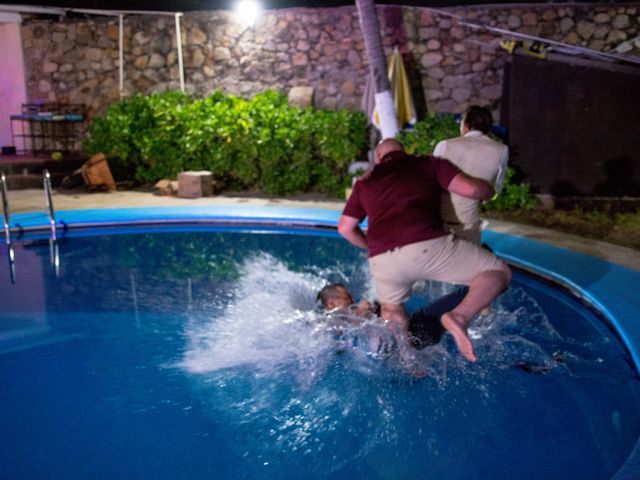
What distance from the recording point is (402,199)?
3.67 meters

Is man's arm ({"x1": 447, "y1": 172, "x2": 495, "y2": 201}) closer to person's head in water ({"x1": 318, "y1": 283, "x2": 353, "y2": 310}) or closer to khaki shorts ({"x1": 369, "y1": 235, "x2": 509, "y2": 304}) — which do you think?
khaki shorts ({"x1": 369, "y1": 235, "x2": 509, "y2": 304})

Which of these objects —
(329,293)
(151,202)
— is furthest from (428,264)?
(151,202)

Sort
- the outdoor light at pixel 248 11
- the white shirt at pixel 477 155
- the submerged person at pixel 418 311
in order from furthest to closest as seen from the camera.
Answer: the outdoor light at pixel 248 11 → the submerged person at pixel 418 311 → the white shirt at pixel 477 155

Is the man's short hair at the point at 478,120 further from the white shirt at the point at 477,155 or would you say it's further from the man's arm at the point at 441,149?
the man's arm at the point at 441,149

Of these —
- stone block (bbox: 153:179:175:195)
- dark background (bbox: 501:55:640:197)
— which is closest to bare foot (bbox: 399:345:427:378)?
dark background (bbox: 501:55:640:197)

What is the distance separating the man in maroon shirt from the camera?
3.66 metres

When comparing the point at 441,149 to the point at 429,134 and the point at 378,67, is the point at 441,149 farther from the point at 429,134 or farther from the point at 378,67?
the point at 378,67

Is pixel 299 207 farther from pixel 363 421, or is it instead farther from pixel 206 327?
pixel 363 421

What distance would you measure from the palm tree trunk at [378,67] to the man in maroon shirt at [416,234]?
19.2ft

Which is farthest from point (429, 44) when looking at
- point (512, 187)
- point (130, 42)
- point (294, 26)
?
point (130, 42)

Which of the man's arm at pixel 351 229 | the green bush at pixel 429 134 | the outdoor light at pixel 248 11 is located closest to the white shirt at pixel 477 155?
the man's arm at pixel 351 229

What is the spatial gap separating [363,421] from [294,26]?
30.9 ft

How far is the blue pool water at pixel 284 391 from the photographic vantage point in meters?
3.26

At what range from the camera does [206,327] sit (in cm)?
512
